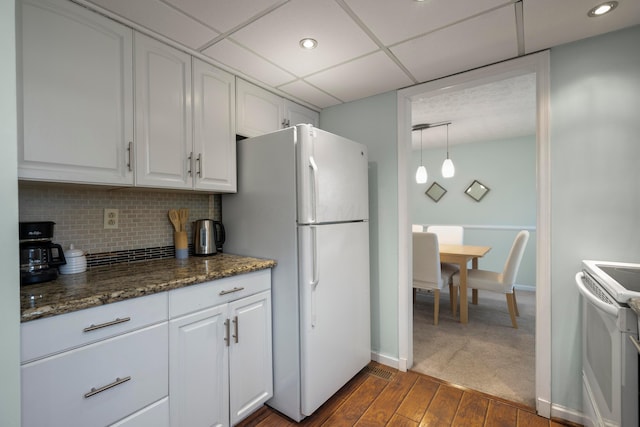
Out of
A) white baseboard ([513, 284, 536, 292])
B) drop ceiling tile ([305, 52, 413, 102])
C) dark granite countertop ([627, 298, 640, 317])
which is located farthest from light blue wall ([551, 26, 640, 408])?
white baseboard ([513, 284, 536, 292])

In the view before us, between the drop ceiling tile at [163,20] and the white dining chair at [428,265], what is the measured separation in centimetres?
248

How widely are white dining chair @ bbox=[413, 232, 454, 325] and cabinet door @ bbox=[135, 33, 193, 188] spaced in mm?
2311

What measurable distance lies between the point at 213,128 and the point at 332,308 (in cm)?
136

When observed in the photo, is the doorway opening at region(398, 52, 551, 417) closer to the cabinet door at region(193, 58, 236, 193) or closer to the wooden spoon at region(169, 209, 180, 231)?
the cabinet door at region(193, 58, 236, 193)

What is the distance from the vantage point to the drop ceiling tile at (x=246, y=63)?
167 cm

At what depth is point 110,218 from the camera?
1681 millimetres

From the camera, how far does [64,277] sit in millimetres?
1382

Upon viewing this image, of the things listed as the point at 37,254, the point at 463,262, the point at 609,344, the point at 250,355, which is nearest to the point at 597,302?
the point at 609,344

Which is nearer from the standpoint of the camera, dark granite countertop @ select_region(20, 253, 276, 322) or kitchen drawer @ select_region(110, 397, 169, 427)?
dark granite countertop @ select_region(20, 253, 276, 322)

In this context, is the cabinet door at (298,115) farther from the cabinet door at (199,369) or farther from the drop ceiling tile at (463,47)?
the cabinet door at (199,369)

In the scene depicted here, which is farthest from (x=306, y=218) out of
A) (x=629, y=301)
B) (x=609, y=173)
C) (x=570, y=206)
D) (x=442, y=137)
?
(x=442, y=137)

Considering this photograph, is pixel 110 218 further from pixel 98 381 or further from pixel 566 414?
pixel 566 414

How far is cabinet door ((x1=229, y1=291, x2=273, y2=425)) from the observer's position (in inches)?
60.9

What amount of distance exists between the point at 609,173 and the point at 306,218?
5.41 ft
